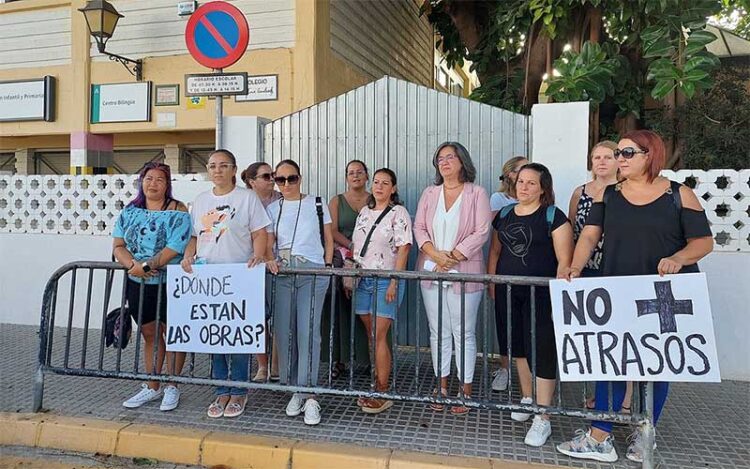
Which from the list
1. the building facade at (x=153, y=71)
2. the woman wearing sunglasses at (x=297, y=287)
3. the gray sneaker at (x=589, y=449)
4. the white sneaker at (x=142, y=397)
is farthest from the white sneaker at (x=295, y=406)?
the building facade at (x=153, y=71)

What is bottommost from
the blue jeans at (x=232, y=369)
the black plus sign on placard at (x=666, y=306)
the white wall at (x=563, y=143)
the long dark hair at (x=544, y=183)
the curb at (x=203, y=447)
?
the curb at (x=203, y=447)

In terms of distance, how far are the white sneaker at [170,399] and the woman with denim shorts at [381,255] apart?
53.1 inches

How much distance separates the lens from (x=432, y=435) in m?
3.45

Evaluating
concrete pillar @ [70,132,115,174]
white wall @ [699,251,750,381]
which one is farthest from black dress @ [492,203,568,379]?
concrete pillar @ [70,132,115,174]

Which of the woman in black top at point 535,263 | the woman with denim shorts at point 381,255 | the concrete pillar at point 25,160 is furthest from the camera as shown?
the concrete pillar at point 25,160

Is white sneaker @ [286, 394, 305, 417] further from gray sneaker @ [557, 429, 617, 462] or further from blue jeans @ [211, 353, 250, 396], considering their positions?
gray sneaker @ [557, 429, 617, 462]

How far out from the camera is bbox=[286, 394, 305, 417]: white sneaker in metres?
3.74

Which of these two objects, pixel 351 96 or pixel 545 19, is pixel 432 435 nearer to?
pixel 351 96

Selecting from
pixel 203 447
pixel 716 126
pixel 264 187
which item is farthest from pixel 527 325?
pixel 716 126

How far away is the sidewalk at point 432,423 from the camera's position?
3260 mm

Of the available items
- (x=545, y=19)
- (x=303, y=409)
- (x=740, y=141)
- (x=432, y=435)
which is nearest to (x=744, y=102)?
(x=740, y=141)

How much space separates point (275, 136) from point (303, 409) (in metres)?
2.95

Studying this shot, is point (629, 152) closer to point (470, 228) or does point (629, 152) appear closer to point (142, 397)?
point (470, 228)

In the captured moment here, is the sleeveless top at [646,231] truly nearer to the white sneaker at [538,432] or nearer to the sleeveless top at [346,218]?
the white sneaker at [538,432]
